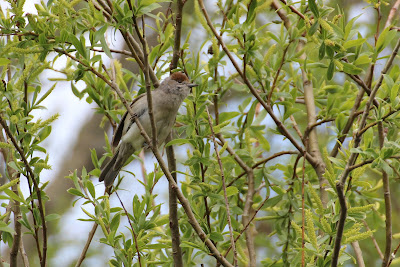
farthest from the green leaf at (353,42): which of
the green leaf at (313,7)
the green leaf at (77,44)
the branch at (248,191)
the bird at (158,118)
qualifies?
the bird at (158,118)

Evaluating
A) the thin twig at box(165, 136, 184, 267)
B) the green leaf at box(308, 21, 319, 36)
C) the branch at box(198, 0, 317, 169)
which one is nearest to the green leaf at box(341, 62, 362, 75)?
the green leaf at box(308, 21, 319, 36)

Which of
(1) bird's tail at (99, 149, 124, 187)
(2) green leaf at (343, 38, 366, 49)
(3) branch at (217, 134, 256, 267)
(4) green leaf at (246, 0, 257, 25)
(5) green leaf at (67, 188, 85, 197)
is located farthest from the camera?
(1) bird's tail at (99, 149, 124, 187)

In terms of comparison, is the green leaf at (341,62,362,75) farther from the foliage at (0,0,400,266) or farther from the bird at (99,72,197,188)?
the bird at (99,72,197,188)

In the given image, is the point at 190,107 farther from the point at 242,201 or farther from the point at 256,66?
the point at 242,201

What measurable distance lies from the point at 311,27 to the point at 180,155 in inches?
115

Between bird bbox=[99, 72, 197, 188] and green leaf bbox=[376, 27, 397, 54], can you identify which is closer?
green leaf bbox=[376, 27, 397, 54]

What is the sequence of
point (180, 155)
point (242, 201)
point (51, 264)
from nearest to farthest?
point (242, 201) → point (51, 264) → point (180, 155)

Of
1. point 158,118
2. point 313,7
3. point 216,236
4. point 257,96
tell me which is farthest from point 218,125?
point 158,118

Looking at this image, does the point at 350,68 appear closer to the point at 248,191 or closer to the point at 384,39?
the point at 384,39

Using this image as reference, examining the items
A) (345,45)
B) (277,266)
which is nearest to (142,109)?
(277,266)

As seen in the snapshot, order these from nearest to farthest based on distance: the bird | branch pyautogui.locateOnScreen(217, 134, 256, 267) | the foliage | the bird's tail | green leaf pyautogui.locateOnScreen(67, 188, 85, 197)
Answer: the foliage → green leaf pyautogui.locateOnScreen(67, 188, 85, 197) → branch pyautogui.locateOnScreen(217, 134, 256, 267) → the bird's tail → the bird

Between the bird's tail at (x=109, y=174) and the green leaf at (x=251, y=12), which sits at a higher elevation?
the green leaf at (x=251, y=12)

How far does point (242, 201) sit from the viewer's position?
3.95 m

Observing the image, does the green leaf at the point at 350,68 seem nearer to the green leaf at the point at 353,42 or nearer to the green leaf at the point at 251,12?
the green leaf at the point at 353,42
